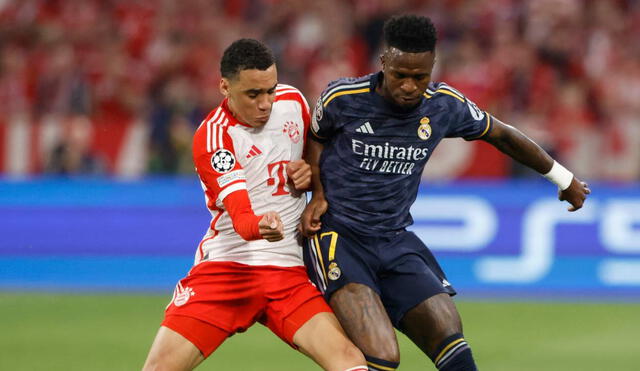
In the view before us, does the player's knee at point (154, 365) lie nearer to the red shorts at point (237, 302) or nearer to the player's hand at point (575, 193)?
the red shorts at point (237, 302)

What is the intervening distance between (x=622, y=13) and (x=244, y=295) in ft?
29.9

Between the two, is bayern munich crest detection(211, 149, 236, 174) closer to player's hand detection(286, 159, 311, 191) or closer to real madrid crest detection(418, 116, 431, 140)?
player's hand detection(286, 159, 311, 191)

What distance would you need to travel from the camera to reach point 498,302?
1036 cm

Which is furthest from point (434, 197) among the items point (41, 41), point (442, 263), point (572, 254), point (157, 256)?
point (41, 41)

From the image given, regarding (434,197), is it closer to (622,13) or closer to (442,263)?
(442,263)

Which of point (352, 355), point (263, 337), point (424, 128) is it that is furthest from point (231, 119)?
point (263, 337)

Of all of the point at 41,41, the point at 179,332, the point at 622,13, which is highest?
the point at 622,13

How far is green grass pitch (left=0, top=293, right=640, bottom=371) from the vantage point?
796 centimetres

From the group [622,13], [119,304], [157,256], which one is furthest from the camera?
[622,13]

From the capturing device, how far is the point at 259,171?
5359 mm

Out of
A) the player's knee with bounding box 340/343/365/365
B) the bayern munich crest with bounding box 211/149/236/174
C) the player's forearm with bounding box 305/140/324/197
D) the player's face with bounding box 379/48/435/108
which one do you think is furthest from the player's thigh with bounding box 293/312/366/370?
the player's face with bounding box 379/48/435/108

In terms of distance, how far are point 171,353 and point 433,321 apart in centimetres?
128

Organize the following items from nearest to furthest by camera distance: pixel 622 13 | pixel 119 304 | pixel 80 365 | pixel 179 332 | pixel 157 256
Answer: pixel 179 332
pixel 80 365
pixel 119 304
pixel 157 256
pixel 622 13

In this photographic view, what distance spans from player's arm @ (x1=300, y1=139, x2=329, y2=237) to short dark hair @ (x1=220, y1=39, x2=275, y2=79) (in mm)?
580
